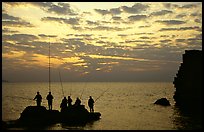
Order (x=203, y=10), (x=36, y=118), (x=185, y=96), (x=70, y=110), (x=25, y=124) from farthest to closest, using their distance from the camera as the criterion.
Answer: (x=185, y=96) → (x=70, y=110) → (x=36, y=118) → (x=25, y=124) → (x=203, y=10)

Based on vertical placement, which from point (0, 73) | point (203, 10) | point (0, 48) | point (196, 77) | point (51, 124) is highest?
point (196, 77)

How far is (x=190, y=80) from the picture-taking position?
65.4m

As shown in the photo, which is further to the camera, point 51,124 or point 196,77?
point 196,77

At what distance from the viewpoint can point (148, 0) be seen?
31.8 feet

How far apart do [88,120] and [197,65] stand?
138 ft

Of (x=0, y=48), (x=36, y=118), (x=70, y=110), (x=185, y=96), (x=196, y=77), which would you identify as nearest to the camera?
(x=0, y=48)

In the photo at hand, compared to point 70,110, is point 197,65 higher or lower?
higher

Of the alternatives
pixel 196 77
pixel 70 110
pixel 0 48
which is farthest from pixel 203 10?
pixel 196 77

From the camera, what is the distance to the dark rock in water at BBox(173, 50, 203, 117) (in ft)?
207

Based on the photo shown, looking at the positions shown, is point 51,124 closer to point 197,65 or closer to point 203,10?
point 203,10

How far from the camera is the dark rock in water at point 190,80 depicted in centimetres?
6306

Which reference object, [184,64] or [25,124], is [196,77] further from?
[25,124]

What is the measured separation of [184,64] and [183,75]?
2879mm

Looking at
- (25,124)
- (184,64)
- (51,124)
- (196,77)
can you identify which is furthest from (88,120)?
(184,64)
